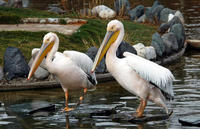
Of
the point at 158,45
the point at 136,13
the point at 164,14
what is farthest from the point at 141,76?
the point at 136,13

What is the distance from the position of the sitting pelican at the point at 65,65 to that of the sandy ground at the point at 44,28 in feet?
14.1

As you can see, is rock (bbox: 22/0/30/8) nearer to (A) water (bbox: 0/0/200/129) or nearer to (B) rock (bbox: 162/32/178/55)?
(B) rock (bbox: 162/32/178/55)

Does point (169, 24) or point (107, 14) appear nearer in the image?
point (169, 24)

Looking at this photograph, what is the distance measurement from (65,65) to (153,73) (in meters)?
1.60

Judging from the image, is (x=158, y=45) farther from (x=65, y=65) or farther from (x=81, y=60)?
(x=65, y=65)

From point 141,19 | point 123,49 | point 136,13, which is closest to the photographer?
point 123,49

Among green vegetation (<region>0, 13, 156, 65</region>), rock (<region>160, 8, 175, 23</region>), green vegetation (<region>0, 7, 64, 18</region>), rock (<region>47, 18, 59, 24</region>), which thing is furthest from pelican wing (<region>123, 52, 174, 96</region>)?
rock (<region>160, 8, 175, 23</region>)

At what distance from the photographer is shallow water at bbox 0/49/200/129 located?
6.96m

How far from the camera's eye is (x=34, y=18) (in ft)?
46.1

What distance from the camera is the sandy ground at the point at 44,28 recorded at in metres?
12.6

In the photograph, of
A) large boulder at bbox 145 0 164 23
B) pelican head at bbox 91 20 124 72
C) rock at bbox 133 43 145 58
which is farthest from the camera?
large boulder at bbox 145 0 164 23

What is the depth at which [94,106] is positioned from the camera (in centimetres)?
800

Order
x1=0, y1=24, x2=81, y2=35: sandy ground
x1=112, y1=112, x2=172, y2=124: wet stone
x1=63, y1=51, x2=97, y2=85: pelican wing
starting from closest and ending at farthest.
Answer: x1=112, y1=112, x2=172, y2=124: wet stone, x1=63, y1=51, x2=97, y2=85: pelican wing, x1=0, y1=24, x2=81, y2=35: sandy ground

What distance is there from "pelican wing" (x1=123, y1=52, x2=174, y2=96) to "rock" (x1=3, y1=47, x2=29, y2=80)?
10.9ft
